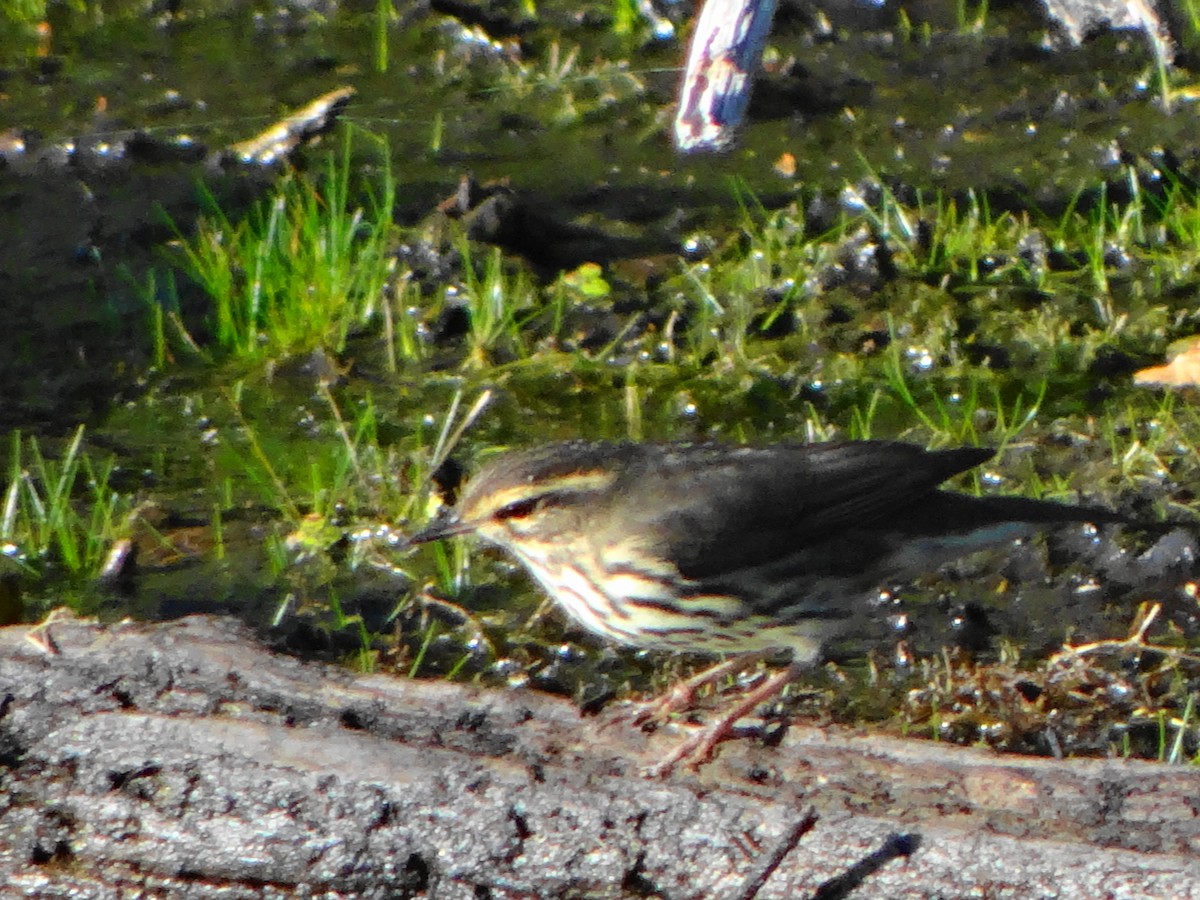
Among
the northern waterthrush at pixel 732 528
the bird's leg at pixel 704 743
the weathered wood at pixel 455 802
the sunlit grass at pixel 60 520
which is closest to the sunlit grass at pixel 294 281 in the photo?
the sunlit grass at pixel 60 520

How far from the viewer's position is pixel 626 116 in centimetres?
920

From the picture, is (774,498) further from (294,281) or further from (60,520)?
(294,281)

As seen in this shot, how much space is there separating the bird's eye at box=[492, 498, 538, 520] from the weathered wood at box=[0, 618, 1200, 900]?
36.2 inches

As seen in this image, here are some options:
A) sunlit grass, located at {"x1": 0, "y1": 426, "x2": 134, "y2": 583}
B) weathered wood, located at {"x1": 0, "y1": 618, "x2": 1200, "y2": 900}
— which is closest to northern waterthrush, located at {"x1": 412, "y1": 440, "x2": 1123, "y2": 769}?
weathered wood, located at {"x1": 0, "y1": 618, "x2": 1200, "y2": 900}

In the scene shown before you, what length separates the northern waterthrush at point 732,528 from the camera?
5129 mm

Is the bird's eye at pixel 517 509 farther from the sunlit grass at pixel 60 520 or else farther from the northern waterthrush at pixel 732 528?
the sunlit grass at pixel 60 520

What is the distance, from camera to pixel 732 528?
5141mm

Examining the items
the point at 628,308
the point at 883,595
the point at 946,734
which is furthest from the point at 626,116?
the point at 946,734

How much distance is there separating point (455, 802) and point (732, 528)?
1349 millimetres

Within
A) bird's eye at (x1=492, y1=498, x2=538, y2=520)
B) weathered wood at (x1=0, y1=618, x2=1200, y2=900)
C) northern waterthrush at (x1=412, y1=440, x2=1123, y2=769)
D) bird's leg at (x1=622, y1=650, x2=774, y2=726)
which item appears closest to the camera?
weathered wood at (x1=0, y1=618, x2=1200, y2=900)

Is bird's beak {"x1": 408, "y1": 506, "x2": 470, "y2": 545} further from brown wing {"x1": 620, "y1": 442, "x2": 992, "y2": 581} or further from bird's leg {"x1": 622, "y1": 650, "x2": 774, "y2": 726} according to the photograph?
bird's leg {"x1": 622, "y1": 650, "x2": 774, "y2": 726}

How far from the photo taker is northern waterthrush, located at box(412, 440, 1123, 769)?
513 centimetres

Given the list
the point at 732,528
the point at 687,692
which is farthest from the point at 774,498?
the point at 687,692

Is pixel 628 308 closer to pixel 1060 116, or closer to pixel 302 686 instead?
pixel 1060 116
